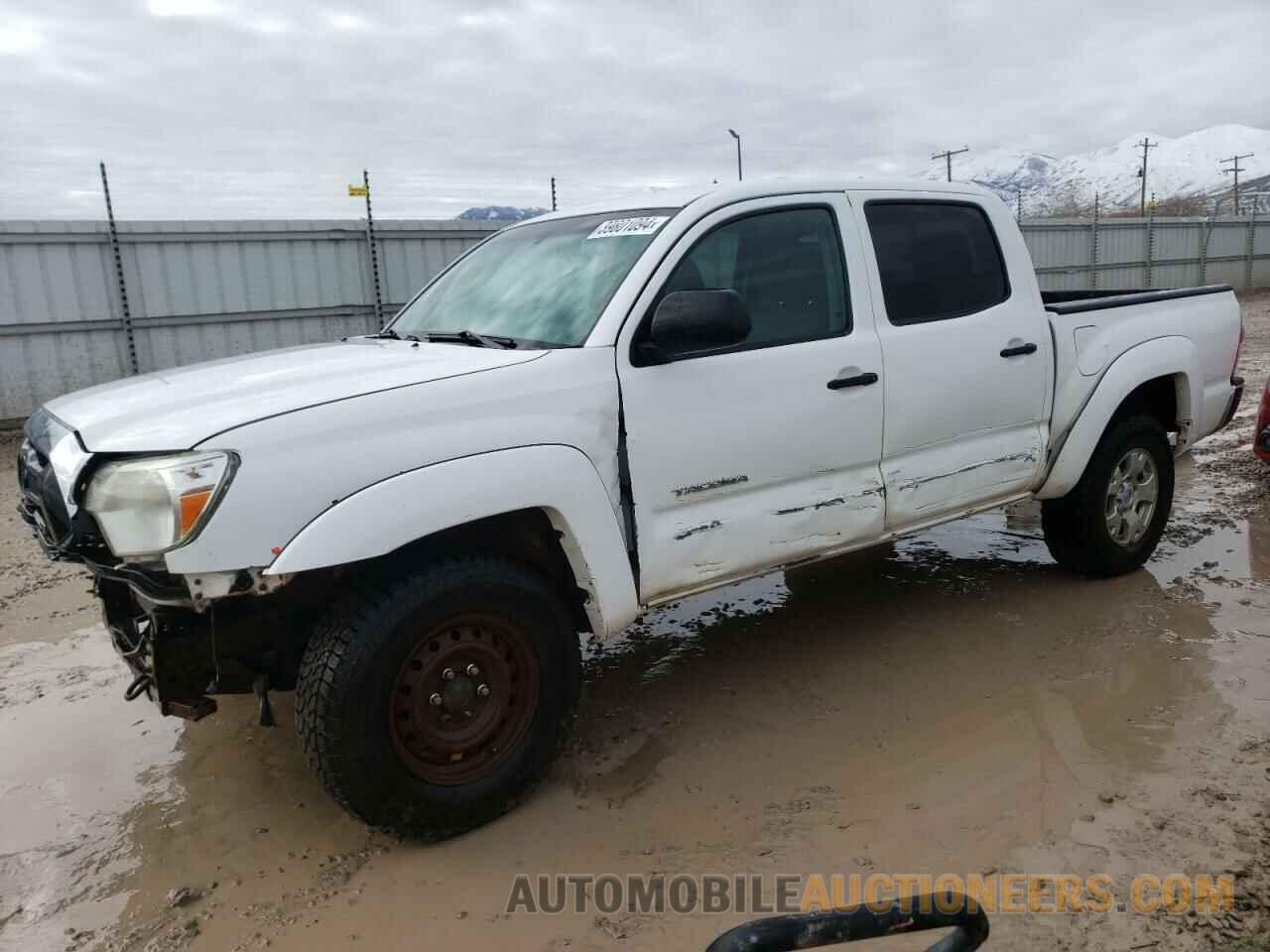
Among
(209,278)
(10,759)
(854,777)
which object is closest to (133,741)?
(10,759)

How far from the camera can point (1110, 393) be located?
462 cm

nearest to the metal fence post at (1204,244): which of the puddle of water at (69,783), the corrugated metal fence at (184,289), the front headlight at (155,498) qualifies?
the corrugated metal fence at (184,289)

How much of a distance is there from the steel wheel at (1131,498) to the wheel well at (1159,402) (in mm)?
231

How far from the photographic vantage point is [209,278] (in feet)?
37.5

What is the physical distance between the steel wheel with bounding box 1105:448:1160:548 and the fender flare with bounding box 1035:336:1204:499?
1.05 feet

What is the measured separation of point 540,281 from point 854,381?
1250 mm

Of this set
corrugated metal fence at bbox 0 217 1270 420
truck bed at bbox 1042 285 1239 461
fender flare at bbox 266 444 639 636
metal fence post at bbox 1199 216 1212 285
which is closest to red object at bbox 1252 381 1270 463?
truck bed at bbox 1042 285 1239 461

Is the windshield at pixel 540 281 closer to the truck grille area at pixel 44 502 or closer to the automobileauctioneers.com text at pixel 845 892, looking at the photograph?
the truck grille area at pixel 44 502

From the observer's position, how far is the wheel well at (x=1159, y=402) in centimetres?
496

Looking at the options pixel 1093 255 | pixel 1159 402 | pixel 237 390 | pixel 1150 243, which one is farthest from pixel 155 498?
pixel 1150 243

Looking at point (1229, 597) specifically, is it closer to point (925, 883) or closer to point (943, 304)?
point (943, 304)

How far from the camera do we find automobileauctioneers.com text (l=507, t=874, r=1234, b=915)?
8.50ft

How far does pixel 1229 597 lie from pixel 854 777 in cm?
269

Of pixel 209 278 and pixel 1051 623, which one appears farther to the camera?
pixel 209 278
